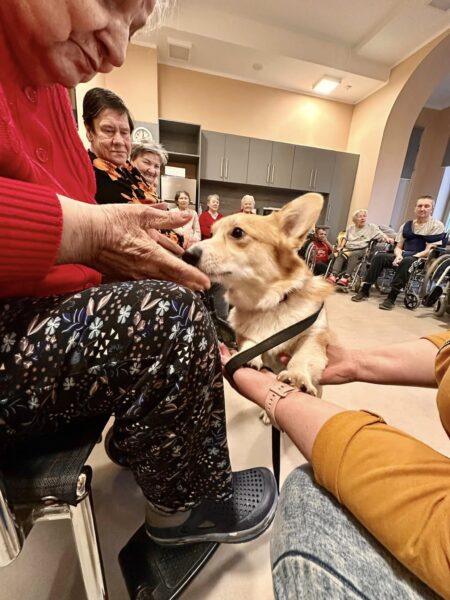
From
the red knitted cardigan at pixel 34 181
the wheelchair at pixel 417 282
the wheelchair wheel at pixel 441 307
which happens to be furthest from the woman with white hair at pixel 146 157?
the wheelchair wheel at pixel 441 307

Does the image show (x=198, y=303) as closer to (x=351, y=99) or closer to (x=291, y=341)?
(x=291, y=341)

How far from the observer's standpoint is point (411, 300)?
3441mm

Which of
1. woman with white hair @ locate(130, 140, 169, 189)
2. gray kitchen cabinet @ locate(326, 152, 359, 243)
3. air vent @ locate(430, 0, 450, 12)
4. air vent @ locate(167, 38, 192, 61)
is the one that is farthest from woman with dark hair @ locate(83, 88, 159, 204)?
gray kitchen cabinet @ locate(326, 152, 359, 243)

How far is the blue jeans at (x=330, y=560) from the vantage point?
291 mm

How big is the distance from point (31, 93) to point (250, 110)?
580 centimetres

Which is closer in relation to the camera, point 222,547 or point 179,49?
point 222,547

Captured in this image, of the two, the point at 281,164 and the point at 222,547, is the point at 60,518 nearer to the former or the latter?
the point at 222,547

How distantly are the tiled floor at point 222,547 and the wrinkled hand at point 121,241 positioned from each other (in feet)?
2.37

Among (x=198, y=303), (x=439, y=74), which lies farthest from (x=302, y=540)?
(x=439, y=74)

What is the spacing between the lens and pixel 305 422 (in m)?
0.46

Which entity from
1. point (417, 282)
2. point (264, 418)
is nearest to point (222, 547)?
point (264, 418)

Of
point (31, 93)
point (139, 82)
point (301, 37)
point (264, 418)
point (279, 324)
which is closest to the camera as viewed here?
point (31, 93)

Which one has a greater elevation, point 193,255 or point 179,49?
point 179,49

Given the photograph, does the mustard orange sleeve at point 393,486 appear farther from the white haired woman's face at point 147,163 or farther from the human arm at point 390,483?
the white haired woman's face at point 147,163
